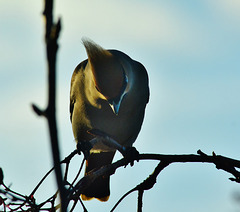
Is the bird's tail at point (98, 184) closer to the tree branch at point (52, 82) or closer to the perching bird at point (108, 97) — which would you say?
the perching bird at point (108, 97)

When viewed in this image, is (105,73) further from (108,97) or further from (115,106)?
(115,106)

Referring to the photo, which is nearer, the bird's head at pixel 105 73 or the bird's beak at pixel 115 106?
the bird's beak at pixel 115 106

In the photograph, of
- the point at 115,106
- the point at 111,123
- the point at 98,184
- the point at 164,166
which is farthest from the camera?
the point at 98,184

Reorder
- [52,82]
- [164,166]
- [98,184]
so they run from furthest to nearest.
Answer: [98,184] < [164,166] < [52,82]

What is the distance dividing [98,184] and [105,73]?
151 centimetres

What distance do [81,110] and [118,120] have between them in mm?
481

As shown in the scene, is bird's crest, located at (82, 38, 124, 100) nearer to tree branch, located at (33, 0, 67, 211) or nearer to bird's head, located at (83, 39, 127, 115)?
bird's head, located at (83, 39, 127, 115)

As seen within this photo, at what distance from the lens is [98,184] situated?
544 cm

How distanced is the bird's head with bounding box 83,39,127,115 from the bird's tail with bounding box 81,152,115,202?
1.12 meters

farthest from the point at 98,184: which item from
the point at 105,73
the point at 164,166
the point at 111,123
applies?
the point at 164,166

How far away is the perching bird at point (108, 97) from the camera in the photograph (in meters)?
4.64

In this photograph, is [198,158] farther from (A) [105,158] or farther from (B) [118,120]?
(A) [105,158]

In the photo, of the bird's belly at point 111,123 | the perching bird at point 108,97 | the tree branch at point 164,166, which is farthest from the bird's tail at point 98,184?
the tree branch at point 164,166

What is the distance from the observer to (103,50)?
Result: 15.5 feet
